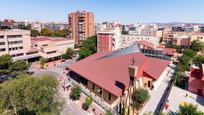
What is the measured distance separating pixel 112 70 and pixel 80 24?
172 ft

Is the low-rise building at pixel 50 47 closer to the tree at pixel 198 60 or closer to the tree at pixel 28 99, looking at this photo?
the tree at pixel 28 99

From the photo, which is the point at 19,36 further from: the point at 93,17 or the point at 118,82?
the point at 93,17

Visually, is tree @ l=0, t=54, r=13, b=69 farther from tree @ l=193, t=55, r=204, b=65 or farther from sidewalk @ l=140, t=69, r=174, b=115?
tree @ l=193, t=55, r=204, b=65

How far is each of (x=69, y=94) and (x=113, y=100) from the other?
8993 mm

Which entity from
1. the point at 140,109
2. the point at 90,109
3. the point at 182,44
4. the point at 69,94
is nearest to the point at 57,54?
the point at 69,94

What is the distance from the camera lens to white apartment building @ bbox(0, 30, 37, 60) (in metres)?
42.2

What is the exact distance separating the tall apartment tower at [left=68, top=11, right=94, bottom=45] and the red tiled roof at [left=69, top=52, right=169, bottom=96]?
141ft

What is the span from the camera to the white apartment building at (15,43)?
138ft

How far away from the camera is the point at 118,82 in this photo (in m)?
26.8

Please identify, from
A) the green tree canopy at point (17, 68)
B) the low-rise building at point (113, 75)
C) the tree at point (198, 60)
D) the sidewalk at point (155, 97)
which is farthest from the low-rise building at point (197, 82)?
the green tree canopy at point (17, 68)

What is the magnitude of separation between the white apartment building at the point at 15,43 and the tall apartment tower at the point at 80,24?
33020 mm

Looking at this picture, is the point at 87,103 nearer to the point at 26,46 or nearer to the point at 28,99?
the point at 28,99

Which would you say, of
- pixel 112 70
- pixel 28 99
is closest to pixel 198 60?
pixel 112 70

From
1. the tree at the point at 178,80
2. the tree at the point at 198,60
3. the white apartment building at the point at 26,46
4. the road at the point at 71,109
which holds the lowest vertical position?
the road at the point at 71,109
